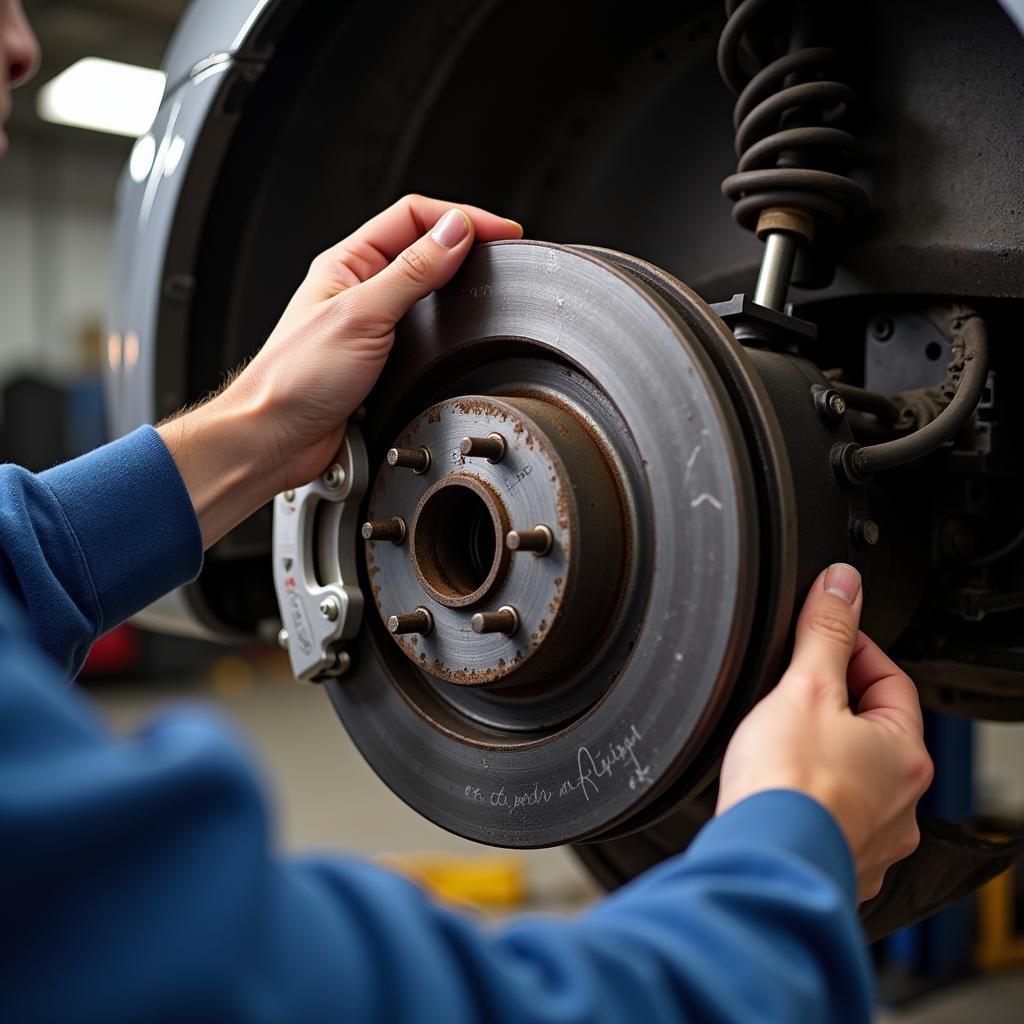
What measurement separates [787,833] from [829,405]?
29 cm

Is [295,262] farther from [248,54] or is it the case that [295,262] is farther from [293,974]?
[293,974]

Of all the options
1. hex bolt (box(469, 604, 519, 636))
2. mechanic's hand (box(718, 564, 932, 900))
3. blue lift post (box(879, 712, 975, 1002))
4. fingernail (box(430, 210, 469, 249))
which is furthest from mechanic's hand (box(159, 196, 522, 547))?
blue lift post (box(879, 712, 975, 1002))

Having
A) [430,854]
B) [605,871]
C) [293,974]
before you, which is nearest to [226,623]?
[605,871]

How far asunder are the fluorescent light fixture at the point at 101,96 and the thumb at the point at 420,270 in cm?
495

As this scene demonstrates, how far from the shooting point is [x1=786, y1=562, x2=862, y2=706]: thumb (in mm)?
555

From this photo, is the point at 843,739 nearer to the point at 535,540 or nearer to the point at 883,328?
the point at 535,540

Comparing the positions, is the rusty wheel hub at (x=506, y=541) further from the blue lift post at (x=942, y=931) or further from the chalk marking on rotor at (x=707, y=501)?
the blue lift post at (x=942, y=931)

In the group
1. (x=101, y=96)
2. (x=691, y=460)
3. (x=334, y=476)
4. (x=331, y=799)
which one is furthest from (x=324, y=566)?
(x=101, y=96)

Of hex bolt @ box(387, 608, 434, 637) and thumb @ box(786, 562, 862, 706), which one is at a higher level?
thumb @ box(786, 562, 862, 706)

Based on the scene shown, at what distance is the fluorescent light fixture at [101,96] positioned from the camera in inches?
206

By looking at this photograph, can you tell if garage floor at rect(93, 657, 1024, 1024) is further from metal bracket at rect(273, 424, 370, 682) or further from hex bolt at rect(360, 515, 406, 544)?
hex bolt at rect(360, 515, 406, 544)

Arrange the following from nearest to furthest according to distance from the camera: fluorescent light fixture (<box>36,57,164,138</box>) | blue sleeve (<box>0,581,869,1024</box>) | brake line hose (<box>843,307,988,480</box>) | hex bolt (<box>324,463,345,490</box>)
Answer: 1. blue sleeve (<box>0,581,869,1024</box>)
2. brake line hose (<box>843,307,988,480</box>)
3. hex bolt (<box>324,463,345,490</box>)
4. fluorescent light fixture (<box>36,57,164,138</box>)

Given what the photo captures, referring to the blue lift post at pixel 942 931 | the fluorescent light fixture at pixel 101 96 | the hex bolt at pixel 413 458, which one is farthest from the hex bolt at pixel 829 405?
the fluorescent light fixture at pixel 101 96

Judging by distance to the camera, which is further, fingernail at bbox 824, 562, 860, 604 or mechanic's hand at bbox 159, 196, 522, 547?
mechanic's hand at bbox 159, 196, 522, 547
